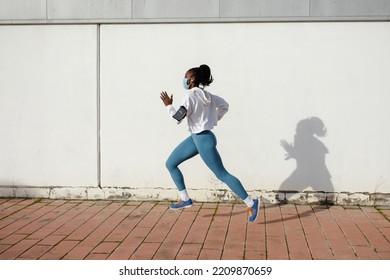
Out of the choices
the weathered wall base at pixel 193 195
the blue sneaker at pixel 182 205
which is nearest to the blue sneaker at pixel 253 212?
the blue sneaker at pixel 182 205

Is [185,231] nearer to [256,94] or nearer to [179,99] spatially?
[179,99]

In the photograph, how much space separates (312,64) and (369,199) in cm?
189

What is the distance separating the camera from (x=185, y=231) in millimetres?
5363

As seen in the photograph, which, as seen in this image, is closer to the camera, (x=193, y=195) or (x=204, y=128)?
(x=204, y=128)

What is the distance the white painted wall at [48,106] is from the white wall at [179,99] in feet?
0.05

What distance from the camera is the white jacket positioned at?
18.0ft

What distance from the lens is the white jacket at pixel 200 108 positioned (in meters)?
5.50

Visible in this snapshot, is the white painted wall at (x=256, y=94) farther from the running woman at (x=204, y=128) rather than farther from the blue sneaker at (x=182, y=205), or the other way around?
the running woman at (x=204, y=128)

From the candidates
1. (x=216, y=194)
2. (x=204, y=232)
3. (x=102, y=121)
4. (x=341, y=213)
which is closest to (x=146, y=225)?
(x=204, y=232)

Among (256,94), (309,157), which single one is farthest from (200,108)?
(309,157)

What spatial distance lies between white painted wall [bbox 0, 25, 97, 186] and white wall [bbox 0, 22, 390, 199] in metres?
0.01

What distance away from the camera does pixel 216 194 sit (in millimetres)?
6668

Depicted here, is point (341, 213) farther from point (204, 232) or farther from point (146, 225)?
point (146, 225)

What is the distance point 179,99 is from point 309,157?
1.87 m
